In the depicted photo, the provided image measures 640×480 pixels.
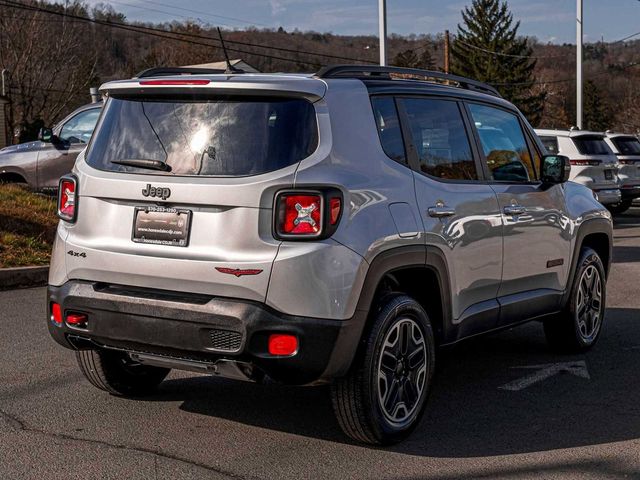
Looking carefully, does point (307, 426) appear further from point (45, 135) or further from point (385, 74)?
point (45, 135)

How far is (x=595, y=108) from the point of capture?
4242 inches

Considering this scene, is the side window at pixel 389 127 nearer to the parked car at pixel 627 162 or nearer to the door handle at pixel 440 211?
the door handle at pixel 440 211

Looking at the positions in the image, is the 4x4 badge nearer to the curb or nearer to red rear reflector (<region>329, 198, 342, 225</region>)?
red rear reflector (<region>329, 198, 342, 225</region>)

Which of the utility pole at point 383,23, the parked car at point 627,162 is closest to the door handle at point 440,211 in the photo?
the parked car at point 627,162

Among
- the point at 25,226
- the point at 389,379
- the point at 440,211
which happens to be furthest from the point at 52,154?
the point at 389,379

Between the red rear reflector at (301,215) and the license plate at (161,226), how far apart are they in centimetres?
50

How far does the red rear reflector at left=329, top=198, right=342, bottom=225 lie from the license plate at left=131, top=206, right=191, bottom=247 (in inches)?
27.5

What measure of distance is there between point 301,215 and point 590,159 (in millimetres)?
15954

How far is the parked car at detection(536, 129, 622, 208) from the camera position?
1933 centimetres

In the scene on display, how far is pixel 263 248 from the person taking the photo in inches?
176

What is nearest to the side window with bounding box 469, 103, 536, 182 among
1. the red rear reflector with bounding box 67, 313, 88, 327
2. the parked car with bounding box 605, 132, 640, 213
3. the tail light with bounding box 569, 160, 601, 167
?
the red rear reflector with bounding box 67, 313, 88, 327

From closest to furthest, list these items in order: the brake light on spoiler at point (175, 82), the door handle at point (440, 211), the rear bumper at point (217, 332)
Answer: the rear bumper at point (217, 332) < the brake light on spoiler at point (175, 82) < the door handle at point (440, 211)

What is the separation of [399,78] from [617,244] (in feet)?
37.1

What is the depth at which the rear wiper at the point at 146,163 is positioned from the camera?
189 inches
